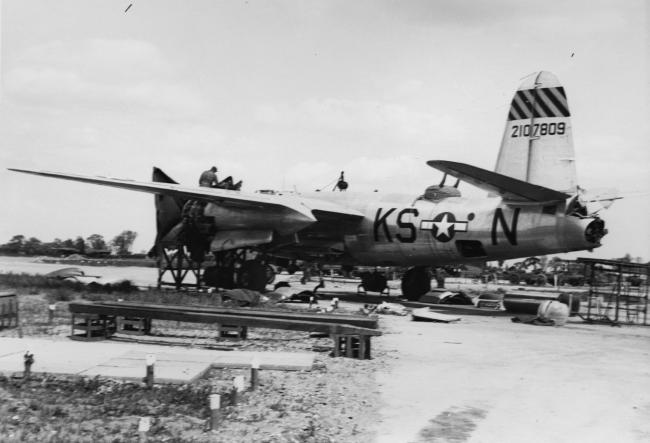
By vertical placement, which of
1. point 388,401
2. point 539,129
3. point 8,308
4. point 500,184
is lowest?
point 388,401

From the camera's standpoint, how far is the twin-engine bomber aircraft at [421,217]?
57.3ft

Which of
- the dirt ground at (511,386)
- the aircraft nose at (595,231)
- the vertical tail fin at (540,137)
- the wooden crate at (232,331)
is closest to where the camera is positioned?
the dirt ground at (511,386)

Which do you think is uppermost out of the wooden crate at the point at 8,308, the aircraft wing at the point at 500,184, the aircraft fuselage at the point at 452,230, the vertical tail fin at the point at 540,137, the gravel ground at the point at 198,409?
the vertical tail fin at the point at 540,137

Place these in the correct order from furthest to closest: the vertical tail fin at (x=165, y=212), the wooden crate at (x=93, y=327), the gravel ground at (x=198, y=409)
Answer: the vertical tail fin at (x=165, y=212)
the wooden crate at (x=93, y=327)
the gravel ground at (x=198, y=409)

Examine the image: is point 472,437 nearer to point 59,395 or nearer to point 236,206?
point 59,395

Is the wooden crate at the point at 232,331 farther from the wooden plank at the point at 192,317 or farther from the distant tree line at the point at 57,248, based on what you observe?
the distant tree line at the point at 57,248

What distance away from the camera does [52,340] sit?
36.2 feet

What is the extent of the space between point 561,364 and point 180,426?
670cm

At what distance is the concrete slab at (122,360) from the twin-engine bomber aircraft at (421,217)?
7264 mm

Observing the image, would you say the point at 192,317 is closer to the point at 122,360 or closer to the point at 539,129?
the point at 122,360

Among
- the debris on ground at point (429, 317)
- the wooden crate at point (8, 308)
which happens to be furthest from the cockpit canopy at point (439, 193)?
the wooden crate at point (8, 308)

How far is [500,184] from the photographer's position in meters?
16.8

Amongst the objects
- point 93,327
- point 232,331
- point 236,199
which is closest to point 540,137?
point 236,199

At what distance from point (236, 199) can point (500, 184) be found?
27.8 feet
